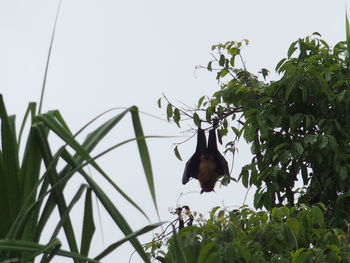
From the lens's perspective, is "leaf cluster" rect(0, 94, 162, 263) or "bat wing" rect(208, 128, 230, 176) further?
"bat wing" rect(208, 128, 230, 176)

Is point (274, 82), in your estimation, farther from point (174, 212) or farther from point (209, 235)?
point (209, 235)

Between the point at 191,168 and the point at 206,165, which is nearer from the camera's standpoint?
the point at 206,165

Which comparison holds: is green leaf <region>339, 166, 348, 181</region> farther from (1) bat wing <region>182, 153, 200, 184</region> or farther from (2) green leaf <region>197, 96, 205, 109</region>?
(1) bat wing <region>182, 153, 200, 184</region>

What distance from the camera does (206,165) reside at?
7297mm

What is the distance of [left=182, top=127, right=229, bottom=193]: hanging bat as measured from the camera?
704cm

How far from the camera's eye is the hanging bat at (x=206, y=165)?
704 cm

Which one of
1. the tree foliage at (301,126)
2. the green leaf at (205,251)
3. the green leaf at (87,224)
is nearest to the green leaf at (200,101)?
the tree foliage at (301,126)

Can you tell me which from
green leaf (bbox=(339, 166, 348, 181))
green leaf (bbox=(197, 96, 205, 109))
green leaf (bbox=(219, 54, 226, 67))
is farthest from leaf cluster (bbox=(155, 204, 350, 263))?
green leaf (bbox=(219, 54, 226, 67))

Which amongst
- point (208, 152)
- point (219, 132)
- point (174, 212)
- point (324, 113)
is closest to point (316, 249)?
point (174, 212)

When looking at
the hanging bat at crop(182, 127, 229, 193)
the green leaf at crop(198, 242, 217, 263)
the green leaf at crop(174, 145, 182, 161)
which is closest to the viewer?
the green leaf at crop(198, 242, 217, 263)

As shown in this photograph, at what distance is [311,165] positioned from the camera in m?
5.84

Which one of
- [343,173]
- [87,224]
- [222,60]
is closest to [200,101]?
[222,60]

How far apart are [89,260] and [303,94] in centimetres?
375

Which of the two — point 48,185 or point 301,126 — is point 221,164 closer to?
point 301,126
